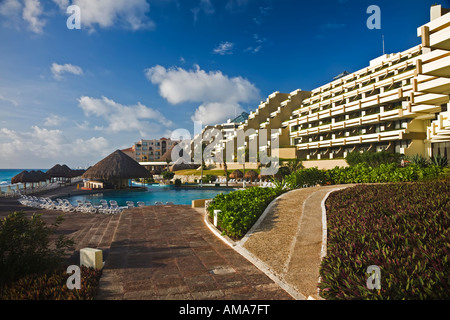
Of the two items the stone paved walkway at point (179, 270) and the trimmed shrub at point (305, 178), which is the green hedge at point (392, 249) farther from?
the trimmed shrub at point (305, 178)

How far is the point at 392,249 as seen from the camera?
5473 mm

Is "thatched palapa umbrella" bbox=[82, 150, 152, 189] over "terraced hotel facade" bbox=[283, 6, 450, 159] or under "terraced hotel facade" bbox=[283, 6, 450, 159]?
under

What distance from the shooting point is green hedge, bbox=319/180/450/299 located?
4223 mm

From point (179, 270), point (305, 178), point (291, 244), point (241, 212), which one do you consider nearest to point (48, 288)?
point (179, 270)

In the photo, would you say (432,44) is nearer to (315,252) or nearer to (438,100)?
(438,100)

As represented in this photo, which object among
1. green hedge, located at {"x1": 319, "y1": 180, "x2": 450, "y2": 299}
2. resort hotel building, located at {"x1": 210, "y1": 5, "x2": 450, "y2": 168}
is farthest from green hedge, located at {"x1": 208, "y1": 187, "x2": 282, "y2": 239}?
resort hotel building, located at {"x1": 210, "y1": 5, "x2": 450, "y2": 168}

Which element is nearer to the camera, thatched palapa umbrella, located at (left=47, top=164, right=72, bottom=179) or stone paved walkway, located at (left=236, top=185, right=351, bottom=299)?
stone paved walkway, located at (left=236, top=185, right=351, bottom=299)

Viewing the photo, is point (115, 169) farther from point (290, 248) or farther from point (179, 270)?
point (290, 248)

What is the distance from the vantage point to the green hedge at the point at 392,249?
4223 mm

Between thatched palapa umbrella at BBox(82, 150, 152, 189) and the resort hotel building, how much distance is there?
98.9 feet

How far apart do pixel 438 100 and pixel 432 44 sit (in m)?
11.1

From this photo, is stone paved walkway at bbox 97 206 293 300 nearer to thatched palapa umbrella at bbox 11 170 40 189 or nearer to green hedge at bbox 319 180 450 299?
green hedge at bbox 319 180 450 299
